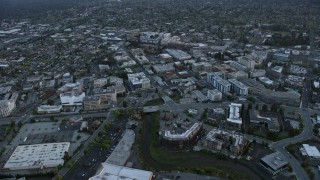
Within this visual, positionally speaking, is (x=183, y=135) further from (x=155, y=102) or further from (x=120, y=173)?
(x=155, y=102)

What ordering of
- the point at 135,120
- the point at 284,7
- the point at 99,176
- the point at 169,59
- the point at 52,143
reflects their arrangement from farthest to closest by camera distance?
the point at 284,7
the point at 169,59
the point at 135,120
the point at 52,143
the point at 99,176

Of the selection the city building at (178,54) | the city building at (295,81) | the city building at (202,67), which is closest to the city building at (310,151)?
the city building at (295,81)

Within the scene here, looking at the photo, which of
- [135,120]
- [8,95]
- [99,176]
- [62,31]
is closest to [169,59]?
[135,120]

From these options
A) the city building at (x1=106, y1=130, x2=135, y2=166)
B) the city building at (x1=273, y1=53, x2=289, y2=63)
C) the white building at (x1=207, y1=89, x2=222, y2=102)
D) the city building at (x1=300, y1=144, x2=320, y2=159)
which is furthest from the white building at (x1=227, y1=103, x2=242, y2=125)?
the city building at (x1=273, y1=53, x2=289, y2=63)

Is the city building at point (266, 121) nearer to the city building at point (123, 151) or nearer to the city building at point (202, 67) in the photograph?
the city building at point (123, 151)

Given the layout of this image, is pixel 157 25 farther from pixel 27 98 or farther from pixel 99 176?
pixel 99 176

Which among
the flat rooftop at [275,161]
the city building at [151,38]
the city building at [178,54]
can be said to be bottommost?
the flat rooftop at [275,161]

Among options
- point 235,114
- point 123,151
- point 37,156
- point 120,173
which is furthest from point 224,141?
point 37,156
